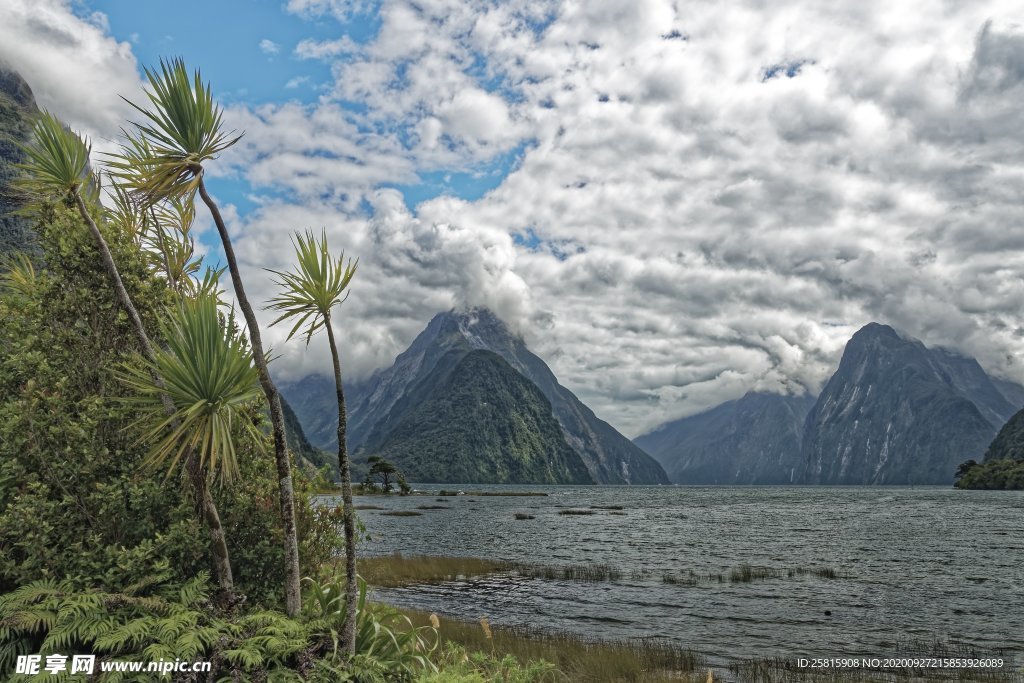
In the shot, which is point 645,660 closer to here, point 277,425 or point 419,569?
point 277,425

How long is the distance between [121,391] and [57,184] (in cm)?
353

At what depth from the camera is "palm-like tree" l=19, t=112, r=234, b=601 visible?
371 inches

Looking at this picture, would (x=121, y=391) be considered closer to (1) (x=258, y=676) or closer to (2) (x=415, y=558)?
(1) (x=258, y=676)

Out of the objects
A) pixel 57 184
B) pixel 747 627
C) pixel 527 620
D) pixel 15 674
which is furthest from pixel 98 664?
pixel 747 627

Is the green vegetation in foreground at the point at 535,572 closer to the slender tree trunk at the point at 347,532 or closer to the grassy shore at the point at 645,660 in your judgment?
the grassy shore at the point at 645,660

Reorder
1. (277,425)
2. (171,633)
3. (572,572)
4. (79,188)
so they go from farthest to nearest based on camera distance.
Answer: (572,572), (79,188), (277,425), (171,633)

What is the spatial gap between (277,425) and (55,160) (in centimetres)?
566

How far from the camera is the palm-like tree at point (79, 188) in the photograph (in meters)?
9.43

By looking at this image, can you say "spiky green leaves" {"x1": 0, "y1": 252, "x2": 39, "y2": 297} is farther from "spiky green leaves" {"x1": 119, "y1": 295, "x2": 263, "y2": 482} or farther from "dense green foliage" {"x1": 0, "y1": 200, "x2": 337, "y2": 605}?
"spiky green leaves" {"x1": 119, "y1": 295, "x2": 263, "y2": 482}

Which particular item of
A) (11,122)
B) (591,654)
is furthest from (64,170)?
(11,122)

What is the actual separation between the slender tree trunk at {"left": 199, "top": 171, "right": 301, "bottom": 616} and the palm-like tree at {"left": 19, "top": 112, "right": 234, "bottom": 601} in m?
1.16

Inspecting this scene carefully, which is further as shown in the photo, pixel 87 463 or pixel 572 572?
pixel 572 572

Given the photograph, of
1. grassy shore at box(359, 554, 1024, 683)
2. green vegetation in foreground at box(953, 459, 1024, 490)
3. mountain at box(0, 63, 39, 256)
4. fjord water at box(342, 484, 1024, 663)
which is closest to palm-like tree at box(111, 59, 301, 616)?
grassy shore at box(359, 554, 1024, 683)

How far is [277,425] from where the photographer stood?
901 cm
